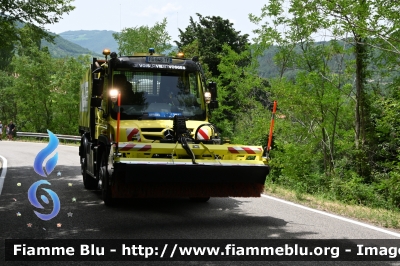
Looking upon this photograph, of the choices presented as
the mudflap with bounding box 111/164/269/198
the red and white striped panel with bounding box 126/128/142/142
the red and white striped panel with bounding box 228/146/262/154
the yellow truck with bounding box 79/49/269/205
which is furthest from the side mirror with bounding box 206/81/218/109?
the mudflap with bounding box 111/164/269/198

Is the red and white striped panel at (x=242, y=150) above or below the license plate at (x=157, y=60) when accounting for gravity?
below

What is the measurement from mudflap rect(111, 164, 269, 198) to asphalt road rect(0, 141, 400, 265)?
45cm

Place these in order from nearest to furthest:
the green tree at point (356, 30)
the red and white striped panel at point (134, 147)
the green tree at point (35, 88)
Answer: the red and white striped panel at point (134, 147)
the green tree at point (356, 30)
the green tree at point (35, 88)

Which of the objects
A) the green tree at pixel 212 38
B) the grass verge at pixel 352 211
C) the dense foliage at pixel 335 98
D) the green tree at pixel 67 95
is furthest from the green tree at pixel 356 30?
the green tree at pixel 67 95

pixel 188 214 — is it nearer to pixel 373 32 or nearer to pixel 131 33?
pixel 373 32

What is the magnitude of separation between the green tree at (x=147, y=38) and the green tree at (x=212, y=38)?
1.98m

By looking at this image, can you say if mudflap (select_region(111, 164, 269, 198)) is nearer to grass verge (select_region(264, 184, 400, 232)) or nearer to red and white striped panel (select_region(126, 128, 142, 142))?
red and white striped panel (select_region(126, 128, 142, 142))

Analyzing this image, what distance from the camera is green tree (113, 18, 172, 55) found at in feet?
141

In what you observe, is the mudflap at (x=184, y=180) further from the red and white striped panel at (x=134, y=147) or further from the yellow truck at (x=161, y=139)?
the red and white striped panel at (x=134, y=147)

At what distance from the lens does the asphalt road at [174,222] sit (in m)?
6.43

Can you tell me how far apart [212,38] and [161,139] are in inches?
1451

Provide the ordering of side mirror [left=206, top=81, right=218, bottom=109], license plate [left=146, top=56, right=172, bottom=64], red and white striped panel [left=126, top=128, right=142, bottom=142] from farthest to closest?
1. license plate [left=146, top=56, right=172, bottom=64]
2. side mirror [left=206, top=81, right=218, bottom=109]
3. red and white striped panel [left=126, top=128, right=142, bottom=142]

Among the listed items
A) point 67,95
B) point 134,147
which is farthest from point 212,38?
point 134,147

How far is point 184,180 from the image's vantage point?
7.15 metres
